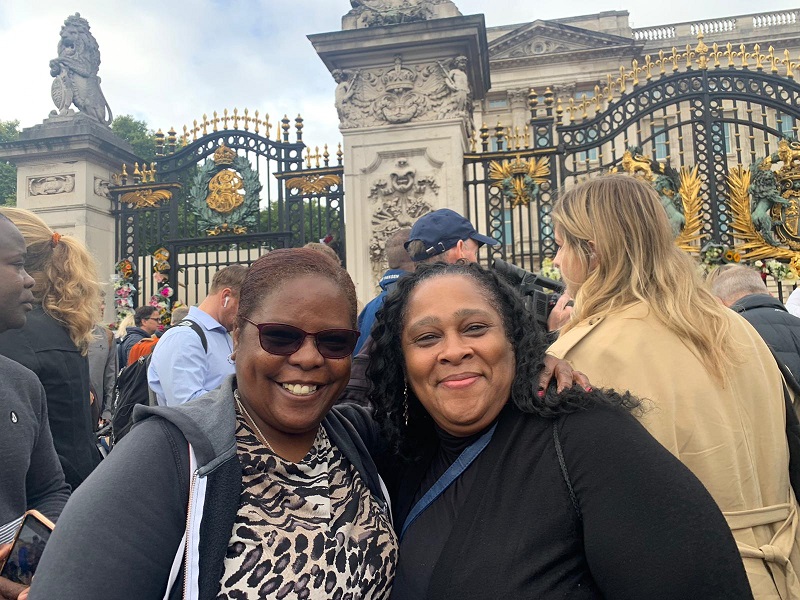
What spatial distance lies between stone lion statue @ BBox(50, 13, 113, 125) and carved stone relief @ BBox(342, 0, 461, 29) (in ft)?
14.5

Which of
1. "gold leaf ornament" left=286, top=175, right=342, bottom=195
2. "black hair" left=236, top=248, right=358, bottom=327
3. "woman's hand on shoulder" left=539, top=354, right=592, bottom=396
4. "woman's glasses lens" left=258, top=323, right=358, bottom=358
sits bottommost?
"woman's hand on shoulder" left=539, top=354, right=592, bottom=396

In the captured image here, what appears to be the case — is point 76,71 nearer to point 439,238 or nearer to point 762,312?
point 439,238

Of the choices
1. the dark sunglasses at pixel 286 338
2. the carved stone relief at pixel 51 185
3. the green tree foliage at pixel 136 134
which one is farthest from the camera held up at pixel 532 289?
the green tree foliage at pixel 136 134

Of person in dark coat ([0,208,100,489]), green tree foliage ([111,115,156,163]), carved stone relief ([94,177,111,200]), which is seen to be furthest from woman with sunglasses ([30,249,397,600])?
green tree foliage ([111,115,156,163])

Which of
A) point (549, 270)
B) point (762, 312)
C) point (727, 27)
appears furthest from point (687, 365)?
point (727, 27)

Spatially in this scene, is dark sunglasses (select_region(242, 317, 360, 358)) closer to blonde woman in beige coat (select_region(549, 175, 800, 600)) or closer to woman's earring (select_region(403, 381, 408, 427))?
woman's earring (select_region(403, 381, 408, 427))

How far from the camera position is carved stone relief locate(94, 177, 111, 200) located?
10477mm

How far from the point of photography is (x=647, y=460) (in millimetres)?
1474

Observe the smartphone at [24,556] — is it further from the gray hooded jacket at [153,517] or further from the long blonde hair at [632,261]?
the long blonde hair at [632,261]

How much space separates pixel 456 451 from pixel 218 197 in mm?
8952

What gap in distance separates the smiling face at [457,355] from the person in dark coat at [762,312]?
2.29 meters

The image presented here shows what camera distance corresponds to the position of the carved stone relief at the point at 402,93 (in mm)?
8531

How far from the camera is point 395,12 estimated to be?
8.66 meters

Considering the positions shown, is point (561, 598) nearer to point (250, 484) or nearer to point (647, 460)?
point (647, 460)
